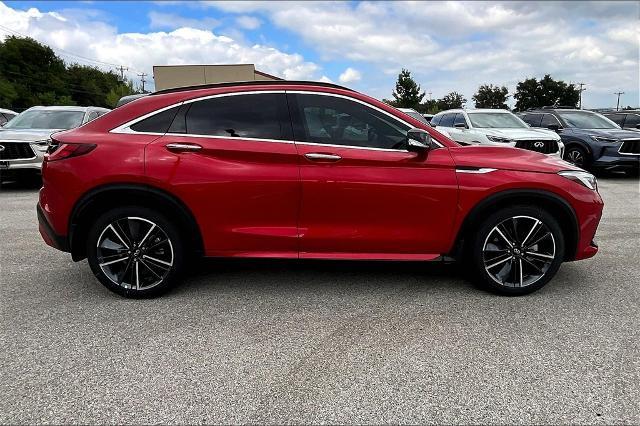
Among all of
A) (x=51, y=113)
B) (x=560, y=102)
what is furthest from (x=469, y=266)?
(x=560, y=102)

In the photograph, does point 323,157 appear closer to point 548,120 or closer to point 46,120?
point 46,120

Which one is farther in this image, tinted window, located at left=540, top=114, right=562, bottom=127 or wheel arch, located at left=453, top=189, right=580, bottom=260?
tinted window, located at left=540, top=114, right=562, bottom=127

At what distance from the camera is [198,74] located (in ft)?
112

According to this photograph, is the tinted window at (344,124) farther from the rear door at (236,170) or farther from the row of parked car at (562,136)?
the row of parked car at (562,136)

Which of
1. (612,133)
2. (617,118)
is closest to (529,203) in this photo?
(612,133)

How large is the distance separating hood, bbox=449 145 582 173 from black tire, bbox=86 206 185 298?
2.40 metres

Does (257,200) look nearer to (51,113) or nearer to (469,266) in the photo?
(469,266)

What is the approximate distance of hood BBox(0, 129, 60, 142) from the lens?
9.09 metres

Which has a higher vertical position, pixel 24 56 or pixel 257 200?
pixel 24 56

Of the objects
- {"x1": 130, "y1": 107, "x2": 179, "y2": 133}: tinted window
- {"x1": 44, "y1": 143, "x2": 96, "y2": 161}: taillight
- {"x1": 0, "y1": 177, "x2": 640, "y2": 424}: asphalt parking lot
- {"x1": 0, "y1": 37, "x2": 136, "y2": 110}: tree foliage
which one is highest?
{"x1": 0, "y1": 37, "x2": 136, "y2": 110}: tree foliage

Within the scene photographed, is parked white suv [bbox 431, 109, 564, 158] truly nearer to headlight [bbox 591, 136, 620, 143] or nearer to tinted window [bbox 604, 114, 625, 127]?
headlight [bbox 591, 136, 620, 143]

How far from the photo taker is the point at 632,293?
159 inches

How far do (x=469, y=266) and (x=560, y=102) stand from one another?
244ft

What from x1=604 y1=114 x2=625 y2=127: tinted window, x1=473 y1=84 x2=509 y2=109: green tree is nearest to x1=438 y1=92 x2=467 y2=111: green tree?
x1=473 y1=84 x2=509 y2=109: green tree
